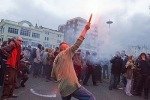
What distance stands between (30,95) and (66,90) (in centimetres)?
477

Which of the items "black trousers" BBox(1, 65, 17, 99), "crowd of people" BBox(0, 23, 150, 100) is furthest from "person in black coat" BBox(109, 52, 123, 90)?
"black trousers" BBox(1, 65, 17, 99)

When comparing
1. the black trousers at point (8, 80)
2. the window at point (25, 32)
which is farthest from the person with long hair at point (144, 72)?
the window at point (25, 32)

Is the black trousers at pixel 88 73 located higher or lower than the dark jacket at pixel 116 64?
lower

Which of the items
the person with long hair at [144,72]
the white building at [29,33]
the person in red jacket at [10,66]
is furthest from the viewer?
the white building at [29,33]

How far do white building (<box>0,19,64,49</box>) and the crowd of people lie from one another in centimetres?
5050

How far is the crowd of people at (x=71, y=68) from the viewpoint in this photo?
546cm

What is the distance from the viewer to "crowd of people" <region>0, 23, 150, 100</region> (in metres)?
5.46

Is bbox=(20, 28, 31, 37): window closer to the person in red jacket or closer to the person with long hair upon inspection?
the person with long hair

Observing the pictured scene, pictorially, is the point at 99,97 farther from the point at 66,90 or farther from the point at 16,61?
the point at 66,90

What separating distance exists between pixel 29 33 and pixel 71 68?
2745 inches

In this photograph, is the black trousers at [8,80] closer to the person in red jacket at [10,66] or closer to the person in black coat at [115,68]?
the person in red jacket at [10,66]

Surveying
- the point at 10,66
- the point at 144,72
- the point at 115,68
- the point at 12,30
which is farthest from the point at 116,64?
the point at 12,30

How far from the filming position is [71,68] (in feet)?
18.1

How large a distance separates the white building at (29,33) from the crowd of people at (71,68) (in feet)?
166
